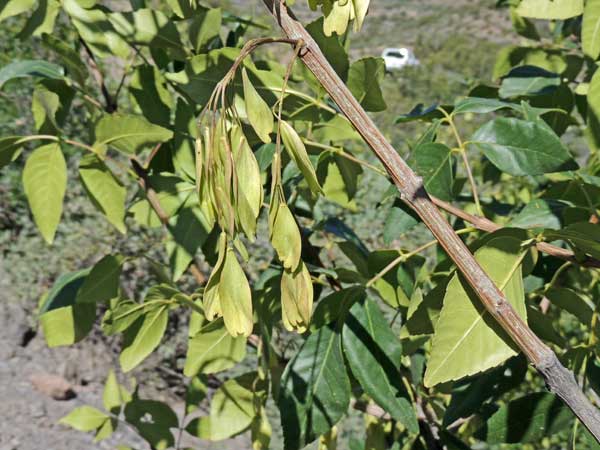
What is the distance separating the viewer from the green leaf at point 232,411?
1187 millimetres

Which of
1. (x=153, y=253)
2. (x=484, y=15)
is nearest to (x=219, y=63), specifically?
(x=153, y=253)

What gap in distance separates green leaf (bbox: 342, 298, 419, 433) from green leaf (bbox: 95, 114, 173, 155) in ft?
1.14

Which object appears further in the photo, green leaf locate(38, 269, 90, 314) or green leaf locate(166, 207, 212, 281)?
green leaf locate(38, 269, 90, 314)

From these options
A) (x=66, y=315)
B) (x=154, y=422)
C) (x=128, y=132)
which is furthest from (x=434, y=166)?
(x=154, y=422)

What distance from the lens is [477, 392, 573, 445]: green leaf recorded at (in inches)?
33.5

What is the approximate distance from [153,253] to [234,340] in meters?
3.12

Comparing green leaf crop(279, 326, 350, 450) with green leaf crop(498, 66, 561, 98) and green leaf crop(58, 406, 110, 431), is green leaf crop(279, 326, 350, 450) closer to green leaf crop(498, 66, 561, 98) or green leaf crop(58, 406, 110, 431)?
green leaf crop(498, 66, 561, 98)

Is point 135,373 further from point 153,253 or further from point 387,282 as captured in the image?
point 387,282

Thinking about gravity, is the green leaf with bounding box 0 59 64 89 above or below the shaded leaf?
below

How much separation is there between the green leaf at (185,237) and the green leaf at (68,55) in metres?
0.27

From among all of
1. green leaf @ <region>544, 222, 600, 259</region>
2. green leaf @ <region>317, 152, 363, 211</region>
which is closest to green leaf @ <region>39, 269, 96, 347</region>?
green leaf @ <region>317, 152, 363, 211</region>

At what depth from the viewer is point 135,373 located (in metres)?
3.71

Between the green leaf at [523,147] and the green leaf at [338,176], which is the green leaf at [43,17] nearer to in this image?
the green leaf at [338,176]

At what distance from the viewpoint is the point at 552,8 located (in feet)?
3.16
